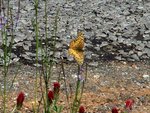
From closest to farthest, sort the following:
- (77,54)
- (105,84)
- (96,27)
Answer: (77,54)
(105,84)
(96,27)

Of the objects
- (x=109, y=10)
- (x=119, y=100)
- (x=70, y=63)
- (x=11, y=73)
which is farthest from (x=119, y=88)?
(x=109, y=10)

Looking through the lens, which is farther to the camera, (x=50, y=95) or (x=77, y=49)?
(x=50, y=95)

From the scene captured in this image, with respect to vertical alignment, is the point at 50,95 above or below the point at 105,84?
above

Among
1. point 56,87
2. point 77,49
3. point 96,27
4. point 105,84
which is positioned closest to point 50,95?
point 56,87

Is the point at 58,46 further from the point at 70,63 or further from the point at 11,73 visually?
the point at 11,73

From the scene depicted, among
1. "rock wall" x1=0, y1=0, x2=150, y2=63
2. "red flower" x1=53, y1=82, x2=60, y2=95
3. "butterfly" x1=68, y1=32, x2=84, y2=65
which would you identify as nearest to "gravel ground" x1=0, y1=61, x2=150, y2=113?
"rock wall" x1=0, y1=0, x2=150, y2=63

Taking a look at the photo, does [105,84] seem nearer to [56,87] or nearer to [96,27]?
[96,27]

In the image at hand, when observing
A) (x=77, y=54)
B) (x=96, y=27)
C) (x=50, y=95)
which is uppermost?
(x=77, y=54)

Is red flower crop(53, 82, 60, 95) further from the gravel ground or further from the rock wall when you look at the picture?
the rock wall
